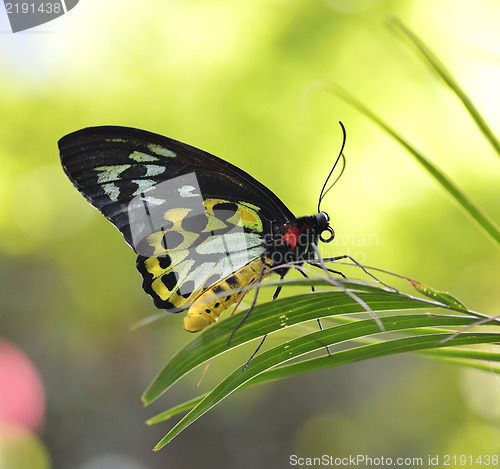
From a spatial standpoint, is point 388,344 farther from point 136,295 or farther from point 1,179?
point 1,179

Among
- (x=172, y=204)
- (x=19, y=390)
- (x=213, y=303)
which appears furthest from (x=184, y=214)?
(x=19, y=390)

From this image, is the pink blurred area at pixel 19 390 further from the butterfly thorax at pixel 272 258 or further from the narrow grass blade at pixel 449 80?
the narrow grass blade at pixel 449 80

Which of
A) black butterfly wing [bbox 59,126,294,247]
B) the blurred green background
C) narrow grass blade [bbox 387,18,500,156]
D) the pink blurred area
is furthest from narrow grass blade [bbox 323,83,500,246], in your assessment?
the pink blurred area

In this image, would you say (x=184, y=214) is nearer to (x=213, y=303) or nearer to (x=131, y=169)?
(x=131, y=169)

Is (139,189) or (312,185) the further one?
(312,185)

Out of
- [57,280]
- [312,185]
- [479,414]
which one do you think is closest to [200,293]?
[312,185]

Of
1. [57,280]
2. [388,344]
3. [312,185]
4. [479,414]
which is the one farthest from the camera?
[57,280]
